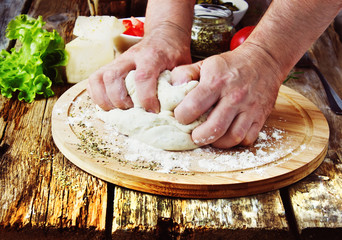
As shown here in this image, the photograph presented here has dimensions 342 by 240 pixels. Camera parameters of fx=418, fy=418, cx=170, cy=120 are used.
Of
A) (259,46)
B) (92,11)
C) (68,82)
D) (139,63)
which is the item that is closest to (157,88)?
(139,63)

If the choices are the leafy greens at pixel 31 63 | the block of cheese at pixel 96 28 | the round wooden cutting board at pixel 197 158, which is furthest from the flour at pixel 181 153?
the block of cheese at pixel 96 28

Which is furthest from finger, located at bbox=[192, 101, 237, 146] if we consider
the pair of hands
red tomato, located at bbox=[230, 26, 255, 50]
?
red tomato, located at bbox=[230, 26, 255, 50]

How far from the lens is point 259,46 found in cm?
147

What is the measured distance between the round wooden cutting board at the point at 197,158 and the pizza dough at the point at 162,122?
0.03 m

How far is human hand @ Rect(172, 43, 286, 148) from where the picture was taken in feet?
4.53

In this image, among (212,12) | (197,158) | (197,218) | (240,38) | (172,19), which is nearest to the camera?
(197,218)

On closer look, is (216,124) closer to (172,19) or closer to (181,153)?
(181,153)

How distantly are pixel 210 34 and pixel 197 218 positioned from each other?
1.34 meters

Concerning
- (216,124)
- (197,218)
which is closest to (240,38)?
(216,124)

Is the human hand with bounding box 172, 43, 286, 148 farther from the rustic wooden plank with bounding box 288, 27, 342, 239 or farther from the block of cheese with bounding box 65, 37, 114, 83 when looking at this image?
the block of cheese with bounding box 65, 37, 114, 83

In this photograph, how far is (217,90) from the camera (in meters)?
1.38

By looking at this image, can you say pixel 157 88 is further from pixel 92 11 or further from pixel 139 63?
pixel 92 11

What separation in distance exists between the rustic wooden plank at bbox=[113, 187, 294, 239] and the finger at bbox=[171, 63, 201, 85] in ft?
1.48

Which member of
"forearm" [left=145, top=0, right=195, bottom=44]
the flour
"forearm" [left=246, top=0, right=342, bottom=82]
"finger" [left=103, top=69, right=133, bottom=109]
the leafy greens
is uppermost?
"forearm" [left=246, top=0, right=342, bottom=82]
